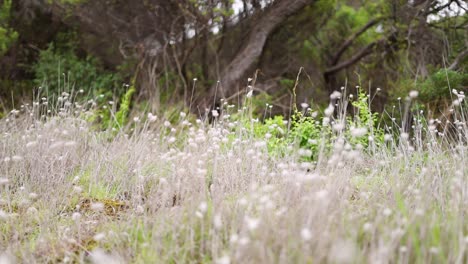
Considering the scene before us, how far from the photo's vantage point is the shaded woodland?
24.9 feet

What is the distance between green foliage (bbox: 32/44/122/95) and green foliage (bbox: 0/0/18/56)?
0.62 metres

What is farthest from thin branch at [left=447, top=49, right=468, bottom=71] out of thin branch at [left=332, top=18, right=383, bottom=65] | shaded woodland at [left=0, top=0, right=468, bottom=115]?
thin branch at [left=332, top=18, right=383, bottom=65]

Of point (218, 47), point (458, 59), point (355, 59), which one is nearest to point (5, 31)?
point (218, 47)

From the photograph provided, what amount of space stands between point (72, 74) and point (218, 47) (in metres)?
2.81

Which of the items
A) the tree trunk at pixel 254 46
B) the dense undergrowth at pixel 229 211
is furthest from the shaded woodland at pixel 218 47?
the dense undergrowth at pixel 229 211

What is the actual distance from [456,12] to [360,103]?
389cm

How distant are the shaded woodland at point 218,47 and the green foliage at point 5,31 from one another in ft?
0.06

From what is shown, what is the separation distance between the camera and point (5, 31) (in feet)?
26.5

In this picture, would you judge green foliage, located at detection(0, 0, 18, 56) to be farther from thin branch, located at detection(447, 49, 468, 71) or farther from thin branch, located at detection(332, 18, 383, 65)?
thin branch, located at detection(447, 49, 468, 71)

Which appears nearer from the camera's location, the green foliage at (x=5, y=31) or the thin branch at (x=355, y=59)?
the green foliage at (x=5, y=31)

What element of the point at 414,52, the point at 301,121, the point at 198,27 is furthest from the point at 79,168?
the point at 414,52

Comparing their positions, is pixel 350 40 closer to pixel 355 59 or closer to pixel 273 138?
pixel 355 59

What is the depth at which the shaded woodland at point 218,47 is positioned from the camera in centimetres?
758

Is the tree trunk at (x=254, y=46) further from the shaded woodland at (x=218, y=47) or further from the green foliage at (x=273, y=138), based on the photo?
the green foliage at (x=273, y=138)
